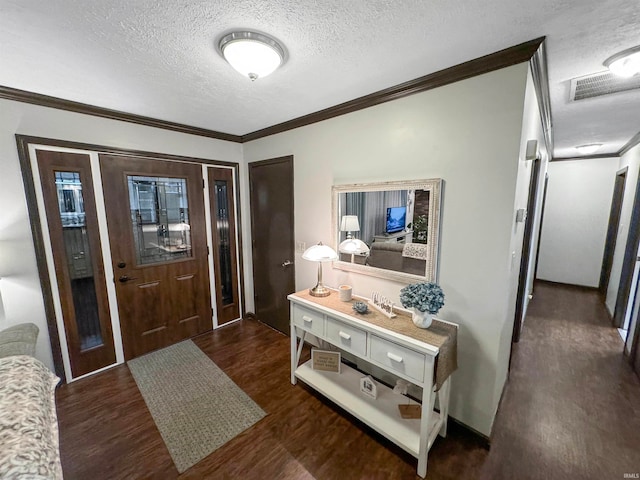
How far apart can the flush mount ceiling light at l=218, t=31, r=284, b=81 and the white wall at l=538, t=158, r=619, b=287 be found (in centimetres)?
584

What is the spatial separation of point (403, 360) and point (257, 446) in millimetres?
1125

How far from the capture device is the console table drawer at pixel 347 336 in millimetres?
1750

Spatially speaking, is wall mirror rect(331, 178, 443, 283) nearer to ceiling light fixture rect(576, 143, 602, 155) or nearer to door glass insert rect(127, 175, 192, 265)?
door glass insert rect(127, 175, 192, 265)

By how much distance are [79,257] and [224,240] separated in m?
1.35

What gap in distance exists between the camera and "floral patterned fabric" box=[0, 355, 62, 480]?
81 centimetres

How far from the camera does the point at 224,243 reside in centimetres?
327

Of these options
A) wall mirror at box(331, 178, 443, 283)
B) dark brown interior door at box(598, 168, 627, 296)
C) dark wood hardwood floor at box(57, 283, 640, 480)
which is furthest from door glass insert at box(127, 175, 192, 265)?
dark brown interior door at box(598, 168, 627, 296)

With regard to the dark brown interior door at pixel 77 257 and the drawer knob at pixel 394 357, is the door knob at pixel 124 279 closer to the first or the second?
the dark brown interior door at pixel 77 257

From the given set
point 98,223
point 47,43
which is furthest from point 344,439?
point 47,43

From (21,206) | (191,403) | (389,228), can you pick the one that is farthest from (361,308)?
(21,206)

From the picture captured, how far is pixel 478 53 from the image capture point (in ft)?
4.81

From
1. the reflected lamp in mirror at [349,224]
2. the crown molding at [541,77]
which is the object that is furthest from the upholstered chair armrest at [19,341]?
the crown molding at [541,77]

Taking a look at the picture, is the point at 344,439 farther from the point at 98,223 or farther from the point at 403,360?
the point at 98,223

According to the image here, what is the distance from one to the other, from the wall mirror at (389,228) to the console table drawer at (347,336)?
0.52 metres
